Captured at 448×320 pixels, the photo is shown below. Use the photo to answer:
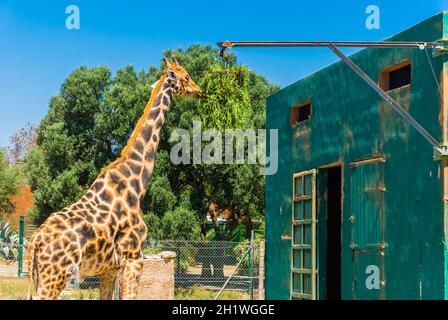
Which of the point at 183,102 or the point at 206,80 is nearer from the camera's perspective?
the point at 206,80

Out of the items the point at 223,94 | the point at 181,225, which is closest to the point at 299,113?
the point at 223,94

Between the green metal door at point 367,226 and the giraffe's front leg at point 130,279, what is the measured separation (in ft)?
13.7

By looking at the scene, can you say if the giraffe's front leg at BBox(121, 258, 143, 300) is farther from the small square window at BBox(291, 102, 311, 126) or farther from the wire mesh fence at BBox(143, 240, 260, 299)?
the wire mesh fence at BBox(143, 240, 260, 299)

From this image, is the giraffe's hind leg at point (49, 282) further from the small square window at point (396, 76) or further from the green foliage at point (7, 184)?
the green foliage at point (7, 184)

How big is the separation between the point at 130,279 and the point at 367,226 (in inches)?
173

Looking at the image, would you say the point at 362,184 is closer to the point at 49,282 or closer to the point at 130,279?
the point at 130,279

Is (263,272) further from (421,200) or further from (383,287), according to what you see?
(421,200)

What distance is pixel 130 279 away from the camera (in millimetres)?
9227

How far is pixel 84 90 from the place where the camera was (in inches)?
1169

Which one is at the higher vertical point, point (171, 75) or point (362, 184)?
point (171, 75)

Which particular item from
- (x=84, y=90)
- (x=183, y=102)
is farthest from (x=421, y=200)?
(x=84, y=90)

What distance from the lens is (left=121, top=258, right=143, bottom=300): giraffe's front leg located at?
9.21 metres
